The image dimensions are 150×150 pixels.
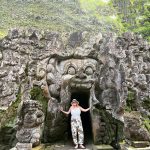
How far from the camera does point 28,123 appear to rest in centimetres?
631

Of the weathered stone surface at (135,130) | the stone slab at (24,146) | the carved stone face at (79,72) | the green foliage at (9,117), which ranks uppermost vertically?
the carved stone face at (79,72)

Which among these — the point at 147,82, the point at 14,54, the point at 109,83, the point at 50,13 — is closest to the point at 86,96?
the point at 109,83

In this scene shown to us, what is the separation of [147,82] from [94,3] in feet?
91.5

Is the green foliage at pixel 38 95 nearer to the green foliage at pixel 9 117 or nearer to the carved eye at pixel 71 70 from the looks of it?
the green foliage at pixel 9 117

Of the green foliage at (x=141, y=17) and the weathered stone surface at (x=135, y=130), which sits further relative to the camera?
the green foliage at (x=141, y=17)

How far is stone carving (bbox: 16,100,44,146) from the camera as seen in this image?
20.5 ft

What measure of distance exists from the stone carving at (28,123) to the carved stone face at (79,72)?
101 cm

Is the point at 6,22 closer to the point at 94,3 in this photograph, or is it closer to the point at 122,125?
the point at 94,3

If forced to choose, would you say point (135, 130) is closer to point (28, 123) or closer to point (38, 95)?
point (38, 95)

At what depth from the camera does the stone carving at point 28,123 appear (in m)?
6.23

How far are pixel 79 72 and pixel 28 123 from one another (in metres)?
1.61

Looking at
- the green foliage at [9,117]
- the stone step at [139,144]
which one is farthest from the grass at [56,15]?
the stone step at [139,144]

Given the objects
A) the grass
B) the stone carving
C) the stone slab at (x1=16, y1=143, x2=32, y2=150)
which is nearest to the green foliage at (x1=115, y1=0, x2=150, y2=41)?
the grass

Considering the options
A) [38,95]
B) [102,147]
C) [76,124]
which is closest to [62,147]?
[76,124]
